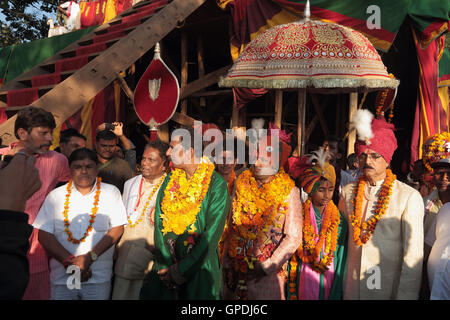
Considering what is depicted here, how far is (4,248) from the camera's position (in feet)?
6.21

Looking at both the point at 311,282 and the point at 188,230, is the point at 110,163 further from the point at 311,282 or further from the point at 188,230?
the point at 311,282

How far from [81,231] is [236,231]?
1254 mm

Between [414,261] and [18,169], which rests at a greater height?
[18,169]

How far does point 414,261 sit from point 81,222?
254cm

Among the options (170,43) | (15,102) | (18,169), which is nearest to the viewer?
(18,169)

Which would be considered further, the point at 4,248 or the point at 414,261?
the point at 414,261

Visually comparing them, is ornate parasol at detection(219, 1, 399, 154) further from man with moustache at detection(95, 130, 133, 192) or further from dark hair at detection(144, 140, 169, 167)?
man with moustache at detection(95, 130, 133, 192)

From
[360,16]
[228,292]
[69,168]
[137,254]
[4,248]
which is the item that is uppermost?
[360,16]

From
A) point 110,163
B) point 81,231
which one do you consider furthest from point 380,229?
point 110,163

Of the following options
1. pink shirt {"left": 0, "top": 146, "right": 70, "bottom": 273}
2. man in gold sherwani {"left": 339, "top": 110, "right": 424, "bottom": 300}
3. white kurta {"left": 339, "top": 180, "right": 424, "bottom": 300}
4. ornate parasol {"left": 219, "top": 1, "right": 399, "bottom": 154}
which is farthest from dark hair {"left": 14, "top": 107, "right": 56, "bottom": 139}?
white kurta {"left": 339, "top": 180, "right": 424, "bottom": 300}

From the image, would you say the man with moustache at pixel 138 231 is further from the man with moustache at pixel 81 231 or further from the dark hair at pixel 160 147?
the man with moustache at pixel 81 231

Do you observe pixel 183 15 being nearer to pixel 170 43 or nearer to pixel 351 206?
pixel 170 43

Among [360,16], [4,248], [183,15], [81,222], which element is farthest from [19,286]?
[360,16]
